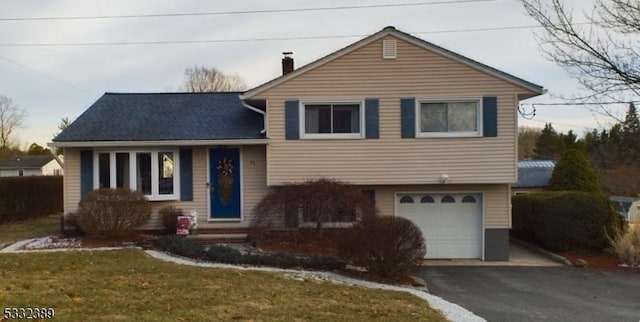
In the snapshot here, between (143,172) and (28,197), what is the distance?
901 centimetres

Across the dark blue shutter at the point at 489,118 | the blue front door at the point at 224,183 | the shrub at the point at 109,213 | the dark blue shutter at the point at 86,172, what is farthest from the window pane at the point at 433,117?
the dark blue shutter at the point at 86,172

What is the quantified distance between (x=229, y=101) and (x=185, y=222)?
5.08 metres

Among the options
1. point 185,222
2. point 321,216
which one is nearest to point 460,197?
point 321,216

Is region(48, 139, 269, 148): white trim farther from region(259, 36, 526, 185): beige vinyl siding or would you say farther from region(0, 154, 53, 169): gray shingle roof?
region(0, 154, 53, 169): gray shingle roof

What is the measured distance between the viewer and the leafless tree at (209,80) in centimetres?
4772

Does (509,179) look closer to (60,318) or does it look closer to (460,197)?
(460,197)

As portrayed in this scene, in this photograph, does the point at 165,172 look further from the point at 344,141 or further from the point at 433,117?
the point at 433,117

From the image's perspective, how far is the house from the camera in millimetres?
15125

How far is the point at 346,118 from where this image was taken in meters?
Result: 15.5

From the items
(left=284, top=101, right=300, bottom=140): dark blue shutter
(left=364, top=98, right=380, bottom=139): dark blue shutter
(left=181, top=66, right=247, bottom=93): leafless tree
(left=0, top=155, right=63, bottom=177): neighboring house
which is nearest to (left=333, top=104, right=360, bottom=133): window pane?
(left=364, top=98, right=380, bottom=139): dark blue shutter

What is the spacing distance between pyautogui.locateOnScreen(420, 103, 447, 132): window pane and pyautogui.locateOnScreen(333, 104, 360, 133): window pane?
5.98ft

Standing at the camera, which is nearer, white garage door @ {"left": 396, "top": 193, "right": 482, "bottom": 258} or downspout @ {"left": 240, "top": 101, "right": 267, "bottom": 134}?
downspout @ {"left": 240, "top": 101, "right": 267, "bottom": 134}

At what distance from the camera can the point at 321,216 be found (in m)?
13.9

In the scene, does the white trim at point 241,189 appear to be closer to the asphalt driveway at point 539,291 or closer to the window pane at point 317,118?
the window pane at point 317,118
